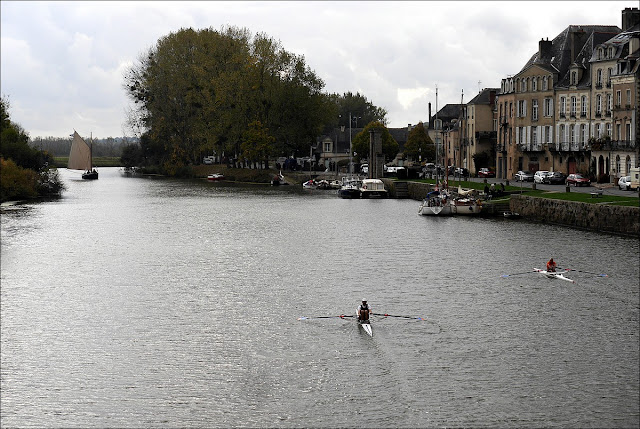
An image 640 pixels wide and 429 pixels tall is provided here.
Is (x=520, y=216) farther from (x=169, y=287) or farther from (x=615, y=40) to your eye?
(x=169, y=287)

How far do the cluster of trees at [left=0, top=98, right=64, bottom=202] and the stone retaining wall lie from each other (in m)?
58.3

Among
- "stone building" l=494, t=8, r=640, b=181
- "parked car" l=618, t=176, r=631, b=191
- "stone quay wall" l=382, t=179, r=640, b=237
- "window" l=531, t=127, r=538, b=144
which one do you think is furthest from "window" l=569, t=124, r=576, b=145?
"stone quay wall" l=382, t=179, r=640, b=237

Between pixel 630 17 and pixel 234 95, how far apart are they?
219 feet

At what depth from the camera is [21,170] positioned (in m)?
113

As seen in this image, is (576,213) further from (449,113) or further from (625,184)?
(449,113)

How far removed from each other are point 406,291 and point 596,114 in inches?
2703

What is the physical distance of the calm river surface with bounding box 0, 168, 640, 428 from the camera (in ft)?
103

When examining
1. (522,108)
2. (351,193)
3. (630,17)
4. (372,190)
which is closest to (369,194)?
(372,190)

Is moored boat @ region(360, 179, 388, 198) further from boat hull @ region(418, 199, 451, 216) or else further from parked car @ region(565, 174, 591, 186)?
parked car @ region(565, 174, 591, 186)

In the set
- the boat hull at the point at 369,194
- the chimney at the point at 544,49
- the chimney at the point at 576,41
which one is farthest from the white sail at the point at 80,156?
the chimney at the point at 576,41

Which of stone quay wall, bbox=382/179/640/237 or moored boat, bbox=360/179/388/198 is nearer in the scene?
stone quay wall, bbox=382/179/640/237

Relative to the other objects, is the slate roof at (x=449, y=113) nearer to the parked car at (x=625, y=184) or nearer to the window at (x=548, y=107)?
the window at (x=548, y=107)

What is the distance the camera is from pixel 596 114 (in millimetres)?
110250

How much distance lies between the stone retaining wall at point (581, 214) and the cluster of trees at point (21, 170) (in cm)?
5826
